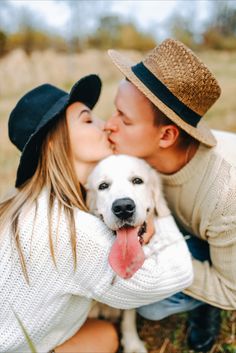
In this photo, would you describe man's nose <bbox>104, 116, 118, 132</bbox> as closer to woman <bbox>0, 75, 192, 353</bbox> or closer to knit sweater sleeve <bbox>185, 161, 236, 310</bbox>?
woman <bbox>0, 75, 192, 353</bbox>

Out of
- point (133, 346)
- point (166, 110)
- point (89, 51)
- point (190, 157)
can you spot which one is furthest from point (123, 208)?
point (89, 51)

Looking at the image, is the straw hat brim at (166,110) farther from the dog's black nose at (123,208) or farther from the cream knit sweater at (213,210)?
the dog's black nose at (123,208)

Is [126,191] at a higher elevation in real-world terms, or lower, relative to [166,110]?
lower

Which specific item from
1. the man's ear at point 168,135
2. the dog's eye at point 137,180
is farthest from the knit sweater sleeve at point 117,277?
the man's ear at point 168,135

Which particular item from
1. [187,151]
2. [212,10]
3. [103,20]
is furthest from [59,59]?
[187,151]

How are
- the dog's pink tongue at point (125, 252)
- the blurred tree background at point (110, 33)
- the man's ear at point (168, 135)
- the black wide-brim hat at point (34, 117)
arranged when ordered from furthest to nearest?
the blurred tree background at point (110, 33) → the man's ear at point (168, 135) → the black wide-brim hat at point (34, 117) → the dog's pink tongue at point (125, 252)

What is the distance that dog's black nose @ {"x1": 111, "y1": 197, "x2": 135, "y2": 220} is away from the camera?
2184mm

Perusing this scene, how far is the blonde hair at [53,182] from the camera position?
2.31m

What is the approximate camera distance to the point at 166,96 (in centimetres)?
246

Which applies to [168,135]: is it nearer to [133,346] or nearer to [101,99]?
[133,346]

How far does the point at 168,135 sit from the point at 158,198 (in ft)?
1.26

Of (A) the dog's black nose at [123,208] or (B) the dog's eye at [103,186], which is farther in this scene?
(B) the dog's eye at [103,186]

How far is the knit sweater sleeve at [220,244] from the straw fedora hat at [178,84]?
0.28 metres

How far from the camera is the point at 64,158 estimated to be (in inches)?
98.6
